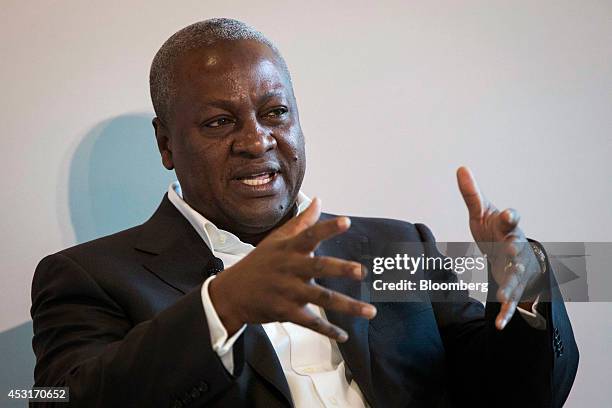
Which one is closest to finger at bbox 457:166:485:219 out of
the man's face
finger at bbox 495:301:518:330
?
finger at bbox 495:301:518:330

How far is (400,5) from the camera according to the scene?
2.32 meters

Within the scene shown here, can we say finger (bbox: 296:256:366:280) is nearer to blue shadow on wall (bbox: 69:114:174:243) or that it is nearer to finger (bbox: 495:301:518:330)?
finger (bbox: 495:301:518:330)

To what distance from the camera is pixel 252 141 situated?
1756 mm

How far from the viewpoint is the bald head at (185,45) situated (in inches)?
71.7

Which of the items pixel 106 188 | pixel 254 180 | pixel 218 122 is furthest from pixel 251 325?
pixel 106 188

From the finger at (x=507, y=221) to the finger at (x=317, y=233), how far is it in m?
0.36

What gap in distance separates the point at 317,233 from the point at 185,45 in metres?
0.82

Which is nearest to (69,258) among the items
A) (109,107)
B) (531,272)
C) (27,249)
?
(27,249)

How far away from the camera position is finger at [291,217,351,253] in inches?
44.9

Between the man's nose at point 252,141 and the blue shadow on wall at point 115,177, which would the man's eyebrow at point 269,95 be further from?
the blue shadow on wall at point 115,177

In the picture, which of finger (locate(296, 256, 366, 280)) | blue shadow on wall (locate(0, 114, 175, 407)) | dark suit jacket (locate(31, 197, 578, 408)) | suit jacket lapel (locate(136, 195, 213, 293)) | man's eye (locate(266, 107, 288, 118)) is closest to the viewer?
finger (locate(296, 256, 366, 280))

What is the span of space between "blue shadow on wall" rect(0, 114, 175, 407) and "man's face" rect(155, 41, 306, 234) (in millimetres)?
326

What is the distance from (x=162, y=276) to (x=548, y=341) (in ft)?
2.43
